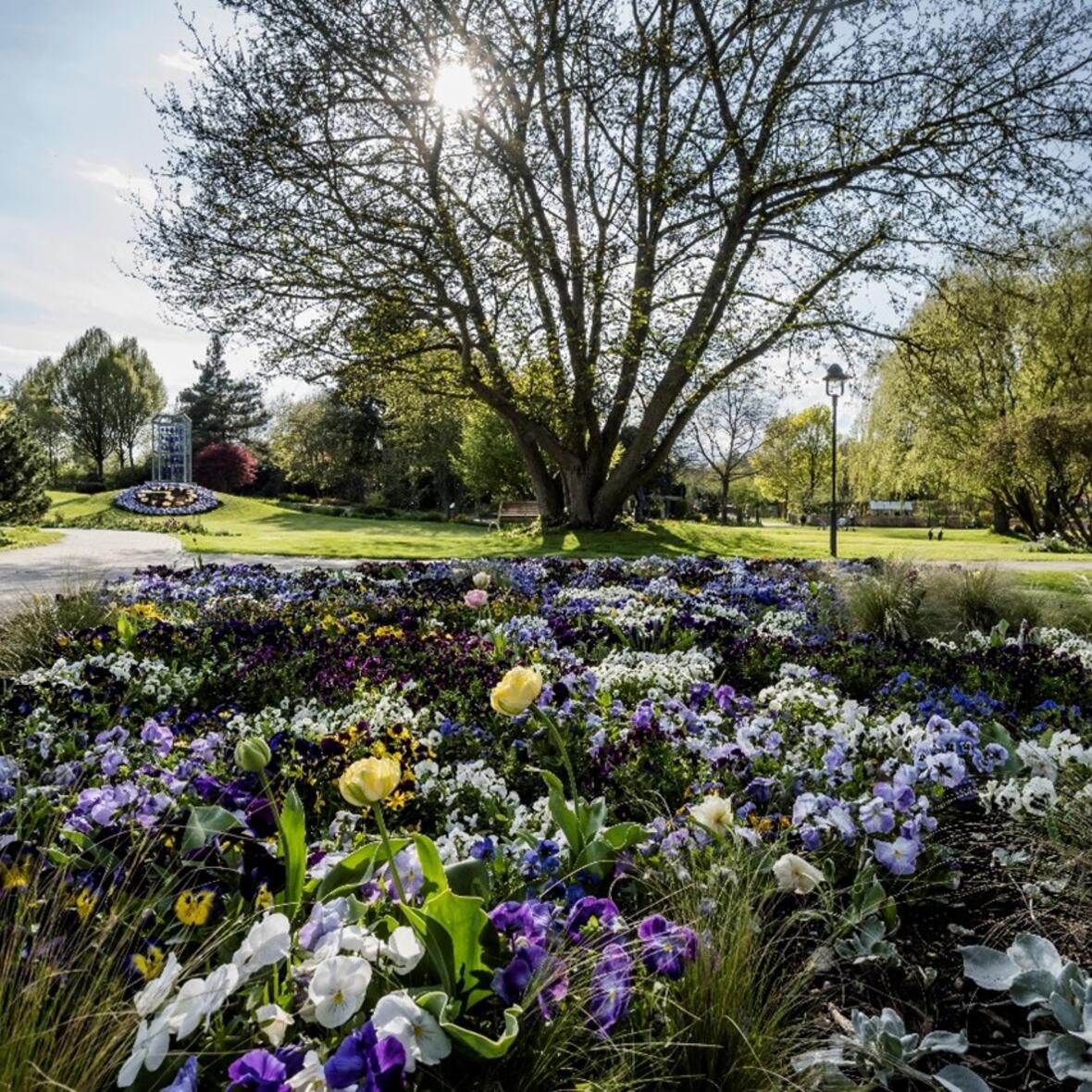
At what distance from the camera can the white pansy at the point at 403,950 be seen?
1.29m

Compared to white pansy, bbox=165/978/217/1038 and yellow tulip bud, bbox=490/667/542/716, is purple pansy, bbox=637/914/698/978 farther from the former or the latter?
white pansy, bbox=165/978/217/1038

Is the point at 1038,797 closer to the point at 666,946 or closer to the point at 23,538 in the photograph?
the point at 666,946

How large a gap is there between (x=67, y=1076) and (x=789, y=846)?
5.71ft

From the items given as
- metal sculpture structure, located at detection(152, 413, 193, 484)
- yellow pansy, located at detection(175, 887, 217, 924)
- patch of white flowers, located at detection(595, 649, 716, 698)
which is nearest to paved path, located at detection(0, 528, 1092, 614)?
patch of white flowers, located at detection(595, 649, 716, 698)

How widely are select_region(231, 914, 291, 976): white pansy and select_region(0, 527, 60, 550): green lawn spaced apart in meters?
17.2

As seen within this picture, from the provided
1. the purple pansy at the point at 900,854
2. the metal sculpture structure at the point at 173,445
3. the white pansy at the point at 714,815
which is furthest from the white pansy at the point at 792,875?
the metal sculpture structure at the point at 173,445

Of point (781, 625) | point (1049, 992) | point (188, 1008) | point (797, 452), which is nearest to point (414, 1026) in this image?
point (188, 1008)

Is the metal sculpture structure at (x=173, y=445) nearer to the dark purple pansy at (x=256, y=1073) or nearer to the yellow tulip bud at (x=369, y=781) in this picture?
the yellow tulip bud at (x=369, y=781)

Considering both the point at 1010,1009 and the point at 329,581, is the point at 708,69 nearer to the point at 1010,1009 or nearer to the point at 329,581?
the point at 329,581

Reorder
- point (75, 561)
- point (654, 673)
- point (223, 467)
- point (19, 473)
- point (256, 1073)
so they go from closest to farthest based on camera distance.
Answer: point (256, 1073)
point (654, 673)
point (75, 561)
point (19, 473)
point (223, 467)

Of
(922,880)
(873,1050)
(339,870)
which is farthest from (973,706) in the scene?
(339,870)

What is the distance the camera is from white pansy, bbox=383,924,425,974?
129 centimetres

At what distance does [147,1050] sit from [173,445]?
3656 centimetres

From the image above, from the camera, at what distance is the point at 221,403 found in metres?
55.9
